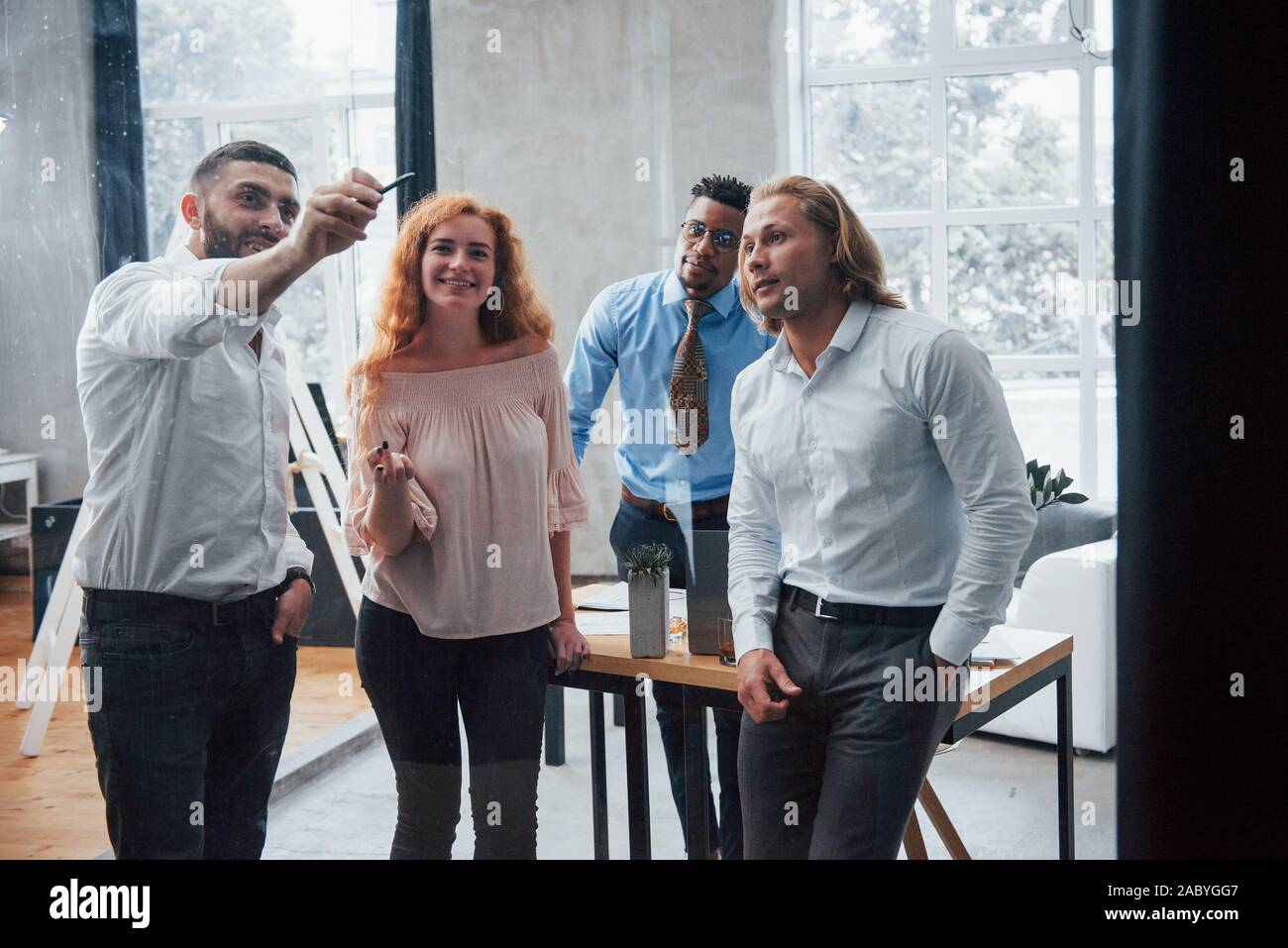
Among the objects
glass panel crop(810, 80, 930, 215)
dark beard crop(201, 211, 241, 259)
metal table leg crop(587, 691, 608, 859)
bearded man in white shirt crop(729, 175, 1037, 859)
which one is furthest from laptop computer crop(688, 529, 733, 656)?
dark beard crop(201, 211, 241, 259)

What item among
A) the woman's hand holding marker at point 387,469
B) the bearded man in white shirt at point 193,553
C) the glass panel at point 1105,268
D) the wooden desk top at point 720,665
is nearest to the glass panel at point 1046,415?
the glass panel at point 1105,268

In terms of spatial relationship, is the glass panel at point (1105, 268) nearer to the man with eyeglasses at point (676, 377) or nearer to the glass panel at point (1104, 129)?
the glass panel at point (1104, 129)

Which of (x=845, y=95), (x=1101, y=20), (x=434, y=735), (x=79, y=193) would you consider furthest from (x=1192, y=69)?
(x=79, y=193)

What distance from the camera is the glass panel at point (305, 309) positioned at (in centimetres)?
209

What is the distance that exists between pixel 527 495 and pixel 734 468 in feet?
1.15

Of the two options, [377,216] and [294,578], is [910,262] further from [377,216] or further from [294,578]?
[294,578]

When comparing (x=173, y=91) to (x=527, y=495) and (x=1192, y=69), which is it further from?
(x=1192, y=69)

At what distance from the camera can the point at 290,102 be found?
224 cm

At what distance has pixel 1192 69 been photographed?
73.1 inches

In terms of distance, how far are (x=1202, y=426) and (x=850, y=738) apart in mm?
815

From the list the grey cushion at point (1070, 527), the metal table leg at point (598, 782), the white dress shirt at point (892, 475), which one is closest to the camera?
the white dress shirt at point (892, 475)

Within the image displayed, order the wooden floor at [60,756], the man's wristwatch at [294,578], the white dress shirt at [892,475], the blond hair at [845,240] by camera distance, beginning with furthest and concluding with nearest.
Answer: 1. the wooden floor at [60,756]
2. the man's wristwatch at [294,578]
3. the blond hair at [845,240]
4. the white dress shirt at [892,475]

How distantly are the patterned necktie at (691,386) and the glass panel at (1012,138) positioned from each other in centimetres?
50

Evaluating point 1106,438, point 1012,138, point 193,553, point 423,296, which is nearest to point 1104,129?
point 1012,138
